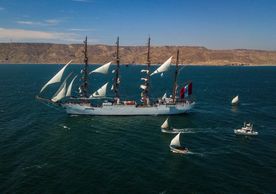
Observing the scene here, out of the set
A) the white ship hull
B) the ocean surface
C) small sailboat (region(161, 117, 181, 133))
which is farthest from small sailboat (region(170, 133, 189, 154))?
the white ship hull

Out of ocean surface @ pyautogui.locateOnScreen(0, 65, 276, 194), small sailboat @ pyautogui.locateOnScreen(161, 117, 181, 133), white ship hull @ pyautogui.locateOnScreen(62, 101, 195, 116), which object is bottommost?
ocean surface @ pyautogui.locateOnScreen(0, 65, 276, 194)

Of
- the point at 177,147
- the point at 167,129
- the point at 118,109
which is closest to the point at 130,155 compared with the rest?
the point at 177,147

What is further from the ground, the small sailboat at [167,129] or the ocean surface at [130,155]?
the small sailboat at [167,129]

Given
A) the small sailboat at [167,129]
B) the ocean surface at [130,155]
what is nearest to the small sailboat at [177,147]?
the ocean surface at [130,155]

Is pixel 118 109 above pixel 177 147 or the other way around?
above

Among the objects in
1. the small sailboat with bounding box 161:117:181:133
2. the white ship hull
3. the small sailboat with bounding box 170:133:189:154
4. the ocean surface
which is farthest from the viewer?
the white ship hull

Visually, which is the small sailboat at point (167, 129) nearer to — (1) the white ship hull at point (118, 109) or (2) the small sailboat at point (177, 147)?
(2) the small sailboat at point (177, 147)

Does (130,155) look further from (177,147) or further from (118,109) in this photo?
(118,109)

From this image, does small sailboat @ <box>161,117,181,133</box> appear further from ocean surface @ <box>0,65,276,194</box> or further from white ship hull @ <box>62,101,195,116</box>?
white ship hull @ <box>62,101,195,116</box>

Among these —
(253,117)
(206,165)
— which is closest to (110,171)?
(206,165)

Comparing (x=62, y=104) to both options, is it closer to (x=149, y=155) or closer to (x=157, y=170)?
(x=149, y=155)
